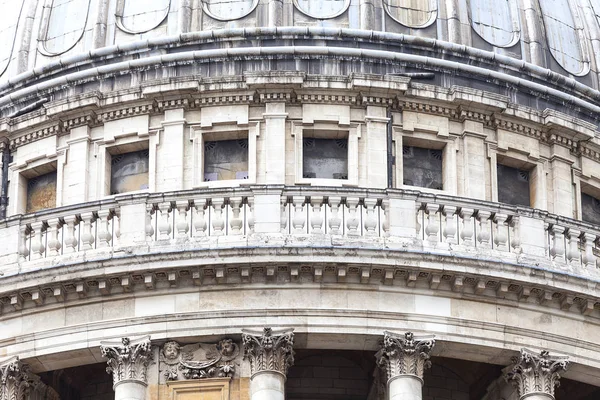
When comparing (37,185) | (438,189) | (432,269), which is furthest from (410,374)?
(37,185)

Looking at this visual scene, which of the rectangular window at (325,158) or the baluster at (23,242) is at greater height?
the rectangular window at (325,158)

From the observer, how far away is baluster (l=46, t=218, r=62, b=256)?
55.8 metres

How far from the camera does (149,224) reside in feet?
182

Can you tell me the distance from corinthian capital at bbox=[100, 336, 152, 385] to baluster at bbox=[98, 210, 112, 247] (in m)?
2.34

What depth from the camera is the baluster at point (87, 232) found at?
55578 millimetres

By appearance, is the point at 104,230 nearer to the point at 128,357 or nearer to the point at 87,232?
the point at 87,232

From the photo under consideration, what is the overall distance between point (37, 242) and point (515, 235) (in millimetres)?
9977

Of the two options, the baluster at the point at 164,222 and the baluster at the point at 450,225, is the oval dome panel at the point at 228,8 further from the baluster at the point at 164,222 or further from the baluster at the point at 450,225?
the baluster at the point at 450,225

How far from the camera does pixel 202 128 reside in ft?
198

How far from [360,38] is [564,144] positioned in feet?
17.5

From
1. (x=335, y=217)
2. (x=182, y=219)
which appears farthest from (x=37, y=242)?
(x=335, y=217)

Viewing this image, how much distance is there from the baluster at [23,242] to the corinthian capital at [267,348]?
542 cm

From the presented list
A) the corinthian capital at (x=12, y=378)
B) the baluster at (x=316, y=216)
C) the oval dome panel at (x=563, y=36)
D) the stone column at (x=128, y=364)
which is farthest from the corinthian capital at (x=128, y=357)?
the oval dome panel at (x=563, y=36)

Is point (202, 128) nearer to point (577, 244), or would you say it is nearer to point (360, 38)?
point (360, 38)
